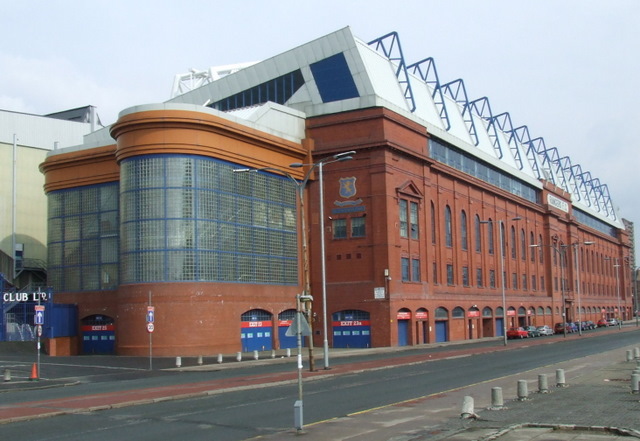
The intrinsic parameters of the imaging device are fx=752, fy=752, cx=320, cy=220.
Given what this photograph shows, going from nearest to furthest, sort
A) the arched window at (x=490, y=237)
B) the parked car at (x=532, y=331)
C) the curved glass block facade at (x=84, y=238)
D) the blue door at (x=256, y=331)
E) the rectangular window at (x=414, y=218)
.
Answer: the blue door at (x=256, y=331)
the curved glass block facade at (x=84, y=238)
the rectangular window at (x=414, y=218)
the parked car at (x=532, y=331)
the arched window at (x=490, y=237)

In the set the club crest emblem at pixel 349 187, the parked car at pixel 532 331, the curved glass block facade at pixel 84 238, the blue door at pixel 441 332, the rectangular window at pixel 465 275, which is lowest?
the parked car at pixel 532 331

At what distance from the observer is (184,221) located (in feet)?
171

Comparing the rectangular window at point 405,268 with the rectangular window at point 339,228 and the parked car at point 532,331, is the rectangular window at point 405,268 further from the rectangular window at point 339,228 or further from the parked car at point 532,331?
the parked car at point 532,331

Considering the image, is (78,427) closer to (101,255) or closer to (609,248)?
(101,255)

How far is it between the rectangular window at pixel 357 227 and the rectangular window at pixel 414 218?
5589 mm

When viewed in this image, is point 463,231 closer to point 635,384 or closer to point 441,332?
point 441,332

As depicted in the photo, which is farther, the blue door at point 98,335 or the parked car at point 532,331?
the parked car at point 532,331

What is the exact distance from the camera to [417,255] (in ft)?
220

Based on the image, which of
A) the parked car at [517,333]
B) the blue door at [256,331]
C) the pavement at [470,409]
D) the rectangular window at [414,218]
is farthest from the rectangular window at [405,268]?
the pavement at [470,409]

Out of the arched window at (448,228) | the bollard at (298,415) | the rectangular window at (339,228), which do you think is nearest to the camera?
the bollard at (298,415)

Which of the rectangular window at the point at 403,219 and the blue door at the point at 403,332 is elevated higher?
the rectangular window at the point at 403,219

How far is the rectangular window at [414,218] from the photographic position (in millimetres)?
66188

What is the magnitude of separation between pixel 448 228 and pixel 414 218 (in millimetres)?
10380

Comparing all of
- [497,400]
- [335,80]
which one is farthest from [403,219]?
[497,400]
